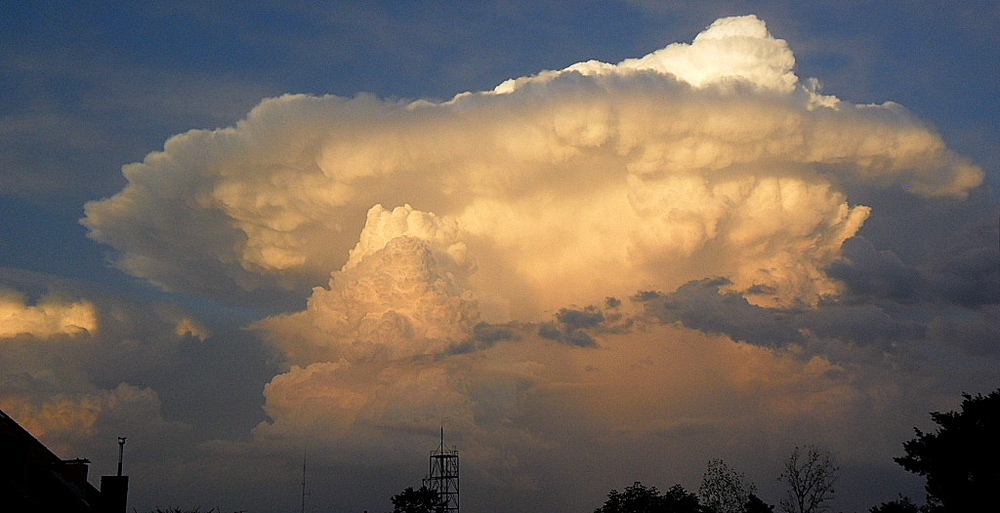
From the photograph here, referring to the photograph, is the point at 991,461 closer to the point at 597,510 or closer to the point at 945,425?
the point at 945,425

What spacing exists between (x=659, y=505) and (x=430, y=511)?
3114 centimetres

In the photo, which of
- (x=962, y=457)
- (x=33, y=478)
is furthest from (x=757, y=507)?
(x=33, y=478)

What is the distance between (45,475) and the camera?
37.2 meters

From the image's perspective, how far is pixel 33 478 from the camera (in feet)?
118

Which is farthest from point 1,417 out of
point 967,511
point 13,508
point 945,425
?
point 945,425

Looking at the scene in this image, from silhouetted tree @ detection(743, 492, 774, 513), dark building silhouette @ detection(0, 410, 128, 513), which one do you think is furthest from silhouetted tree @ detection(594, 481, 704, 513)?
dark building silhouette @ detection(0, 410, 128, 513)

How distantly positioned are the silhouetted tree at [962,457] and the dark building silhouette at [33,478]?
67.1m

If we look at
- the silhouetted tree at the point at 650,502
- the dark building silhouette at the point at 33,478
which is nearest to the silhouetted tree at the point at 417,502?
the silhouetted tree at the point at 650,502

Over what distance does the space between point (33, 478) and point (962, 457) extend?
243 ft

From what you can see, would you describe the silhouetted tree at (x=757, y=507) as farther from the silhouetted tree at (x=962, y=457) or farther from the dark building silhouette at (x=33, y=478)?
the dark building silhouette at (x=33, y=478)

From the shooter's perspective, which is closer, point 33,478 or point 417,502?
point 33,478

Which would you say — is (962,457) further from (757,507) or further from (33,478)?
(33,478)

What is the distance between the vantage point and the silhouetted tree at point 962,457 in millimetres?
78250

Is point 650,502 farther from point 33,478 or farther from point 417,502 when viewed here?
point 33,478
